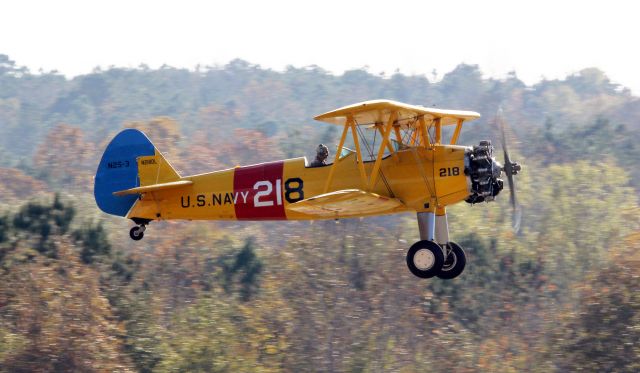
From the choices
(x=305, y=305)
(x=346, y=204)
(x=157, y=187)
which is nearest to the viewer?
(x=346, y=204)

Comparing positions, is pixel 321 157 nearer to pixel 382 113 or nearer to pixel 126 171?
pixel 382 113

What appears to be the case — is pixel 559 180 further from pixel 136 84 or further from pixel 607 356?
pixel 136 84

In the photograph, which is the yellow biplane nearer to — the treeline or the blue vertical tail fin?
the blue vertical tail fin

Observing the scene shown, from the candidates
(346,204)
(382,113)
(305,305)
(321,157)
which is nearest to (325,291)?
(305,305)

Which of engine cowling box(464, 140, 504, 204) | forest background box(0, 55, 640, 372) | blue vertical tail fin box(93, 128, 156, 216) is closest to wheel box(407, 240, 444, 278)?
engine cowling box(464, 140, 504, 204)

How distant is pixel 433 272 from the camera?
1475 cm

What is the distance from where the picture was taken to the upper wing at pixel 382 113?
1409cm

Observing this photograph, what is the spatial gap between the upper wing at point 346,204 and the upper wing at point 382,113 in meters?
0.99

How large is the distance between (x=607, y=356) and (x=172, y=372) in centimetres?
1081

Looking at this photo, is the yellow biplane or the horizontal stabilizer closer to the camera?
the yellow biplane

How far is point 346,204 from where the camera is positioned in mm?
14508

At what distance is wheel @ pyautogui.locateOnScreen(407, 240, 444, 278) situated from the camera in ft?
48.3

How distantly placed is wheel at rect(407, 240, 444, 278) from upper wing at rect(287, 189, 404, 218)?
59 centimetres

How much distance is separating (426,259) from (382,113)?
1.99 meters
